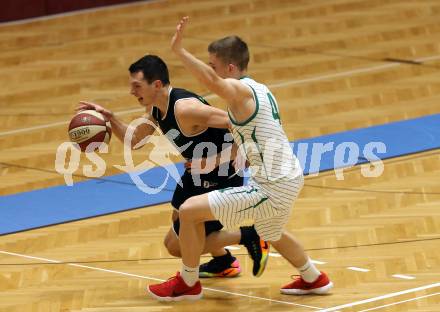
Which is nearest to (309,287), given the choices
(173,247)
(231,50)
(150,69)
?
(173,247)

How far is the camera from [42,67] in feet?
49.3

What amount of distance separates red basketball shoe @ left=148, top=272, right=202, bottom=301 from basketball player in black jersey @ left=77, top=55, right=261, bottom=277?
330 millimetres

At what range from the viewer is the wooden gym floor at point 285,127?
7730mm

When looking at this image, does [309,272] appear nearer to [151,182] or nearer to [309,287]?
[309,287]

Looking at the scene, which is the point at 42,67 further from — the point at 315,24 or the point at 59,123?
the point at 315,24

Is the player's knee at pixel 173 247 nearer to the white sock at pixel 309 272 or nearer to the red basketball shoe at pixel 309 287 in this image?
the red basketball shoe at pixel 309 287

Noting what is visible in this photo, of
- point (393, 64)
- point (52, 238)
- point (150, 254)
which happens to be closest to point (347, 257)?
point (150, 254)

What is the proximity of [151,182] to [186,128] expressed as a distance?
9.46 feet

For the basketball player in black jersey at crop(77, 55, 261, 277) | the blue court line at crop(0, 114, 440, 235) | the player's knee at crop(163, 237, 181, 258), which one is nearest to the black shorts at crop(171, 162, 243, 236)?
the basketball player in black jersey at crop(77, 55, 261, 277)

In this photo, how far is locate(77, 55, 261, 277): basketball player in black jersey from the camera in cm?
745

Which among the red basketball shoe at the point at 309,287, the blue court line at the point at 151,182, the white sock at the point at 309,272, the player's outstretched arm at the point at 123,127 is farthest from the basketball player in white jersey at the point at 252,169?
the blue court line at the point at 151,182

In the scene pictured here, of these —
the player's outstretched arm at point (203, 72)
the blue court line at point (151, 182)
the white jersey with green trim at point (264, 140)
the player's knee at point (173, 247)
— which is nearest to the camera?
the player's outstretched arm at point (203, 72)

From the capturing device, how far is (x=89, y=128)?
784cm

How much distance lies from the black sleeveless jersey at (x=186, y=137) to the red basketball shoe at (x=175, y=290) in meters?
0.83
